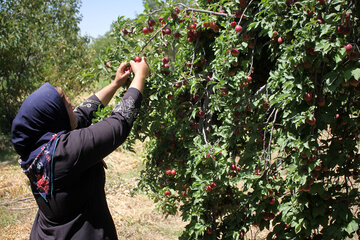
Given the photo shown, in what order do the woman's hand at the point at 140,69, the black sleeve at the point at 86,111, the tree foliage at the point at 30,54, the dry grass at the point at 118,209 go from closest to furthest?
the woman's hand at the point at 140,69
the black sleeve at the point at 86,111
the dry grass at the point at 118,209
the tree foliage at the point at 30,54

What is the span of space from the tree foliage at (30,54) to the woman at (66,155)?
6868 mm

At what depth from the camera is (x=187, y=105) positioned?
2221 mm

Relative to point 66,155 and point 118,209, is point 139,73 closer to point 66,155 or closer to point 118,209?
point 66,155

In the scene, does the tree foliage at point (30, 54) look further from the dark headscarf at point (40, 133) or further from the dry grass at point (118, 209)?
the dark headscarf at point (40, 133)

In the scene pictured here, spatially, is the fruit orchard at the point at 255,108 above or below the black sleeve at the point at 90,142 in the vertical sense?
above

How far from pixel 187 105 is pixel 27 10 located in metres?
8.11

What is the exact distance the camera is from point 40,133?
1.51m

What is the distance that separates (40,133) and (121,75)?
0.55 m

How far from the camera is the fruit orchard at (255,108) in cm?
159

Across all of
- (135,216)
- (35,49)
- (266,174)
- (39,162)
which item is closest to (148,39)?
(39,162)

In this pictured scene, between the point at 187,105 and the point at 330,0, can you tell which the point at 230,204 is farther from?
the point at 330,0

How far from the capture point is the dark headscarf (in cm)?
148

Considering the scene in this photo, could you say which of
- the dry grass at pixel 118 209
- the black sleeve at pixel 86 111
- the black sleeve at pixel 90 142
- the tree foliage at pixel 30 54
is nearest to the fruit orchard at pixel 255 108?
the black sleeve at pixel 86 111

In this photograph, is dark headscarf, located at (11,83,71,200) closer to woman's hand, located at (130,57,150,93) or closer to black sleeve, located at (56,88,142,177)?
black sleeve, located at (56,88,142,177)
